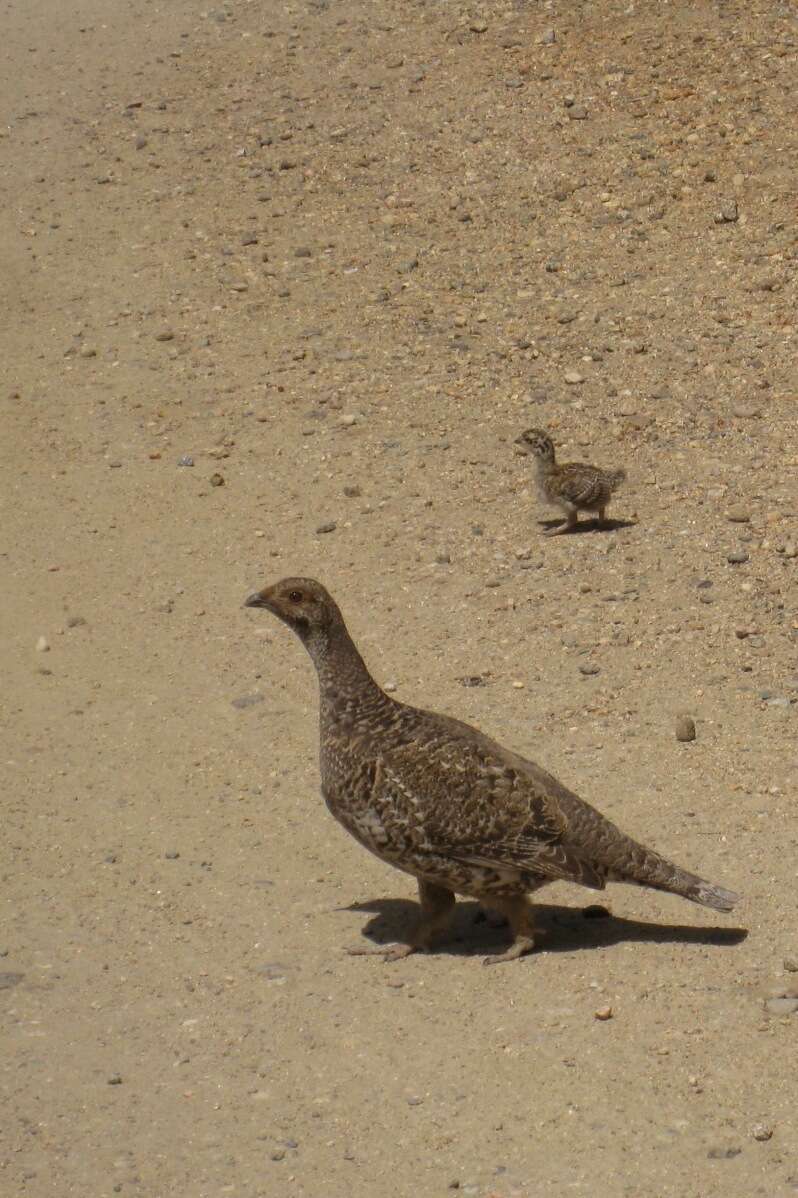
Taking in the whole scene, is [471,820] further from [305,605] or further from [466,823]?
[305,605]

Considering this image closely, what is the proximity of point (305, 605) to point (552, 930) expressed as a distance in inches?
68.4

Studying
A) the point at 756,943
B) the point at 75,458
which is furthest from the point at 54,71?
the point at 756,943

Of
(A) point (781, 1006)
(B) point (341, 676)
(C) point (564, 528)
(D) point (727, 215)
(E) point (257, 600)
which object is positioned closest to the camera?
(A) point (781, 1006)

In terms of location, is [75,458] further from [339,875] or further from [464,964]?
[464,964]

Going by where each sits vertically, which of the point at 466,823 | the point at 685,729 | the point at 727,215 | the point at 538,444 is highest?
the point at 727,215

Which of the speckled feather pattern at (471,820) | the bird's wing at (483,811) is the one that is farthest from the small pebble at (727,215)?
the bird's wing at (483,811)

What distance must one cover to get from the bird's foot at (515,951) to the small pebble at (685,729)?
1.88 metres

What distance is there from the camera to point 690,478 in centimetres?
1155

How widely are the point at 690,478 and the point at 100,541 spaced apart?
12.3 ft

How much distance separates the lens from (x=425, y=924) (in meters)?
7.58

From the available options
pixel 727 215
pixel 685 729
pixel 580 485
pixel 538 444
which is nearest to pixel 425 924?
pixel 685 729

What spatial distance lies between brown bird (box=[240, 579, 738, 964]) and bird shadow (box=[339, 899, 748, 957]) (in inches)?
6.1

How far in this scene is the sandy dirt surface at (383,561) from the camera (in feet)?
21.6

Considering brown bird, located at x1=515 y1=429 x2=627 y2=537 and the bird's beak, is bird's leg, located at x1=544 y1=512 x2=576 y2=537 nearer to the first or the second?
brown bird, located at x1=515 y1=429 x2=627 y2=537
